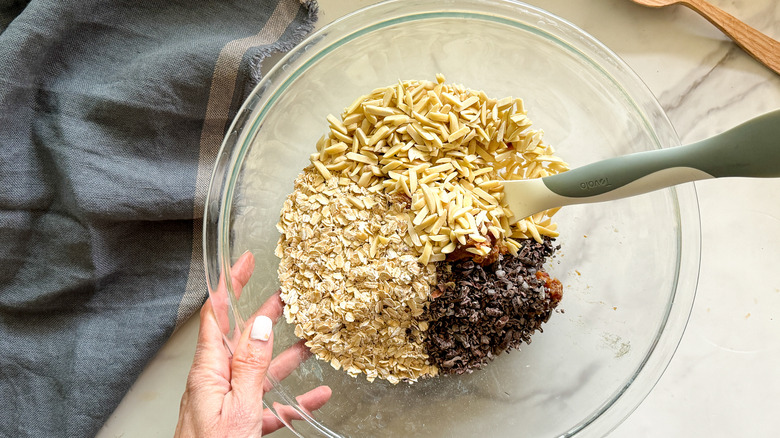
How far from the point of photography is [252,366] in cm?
108

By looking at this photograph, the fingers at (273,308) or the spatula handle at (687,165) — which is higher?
the spatula handle at (687,165)

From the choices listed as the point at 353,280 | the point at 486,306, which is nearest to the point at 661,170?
the point at 486,306

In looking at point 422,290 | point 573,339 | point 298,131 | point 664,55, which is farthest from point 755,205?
point 298,131

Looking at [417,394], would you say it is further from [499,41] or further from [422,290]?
[499,41]

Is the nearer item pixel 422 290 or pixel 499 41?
pixel 422 290

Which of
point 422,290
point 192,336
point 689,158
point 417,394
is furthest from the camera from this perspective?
point 192,336

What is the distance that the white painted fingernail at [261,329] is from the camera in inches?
43.3

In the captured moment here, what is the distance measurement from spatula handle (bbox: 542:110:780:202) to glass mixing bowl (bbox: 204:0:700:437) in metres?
0.31

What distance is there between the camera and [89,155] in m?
1.22

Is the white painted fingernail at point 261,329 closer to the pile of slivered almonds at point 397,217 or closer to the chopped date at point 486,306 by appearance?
the pile of slivered almonds at point 397,217

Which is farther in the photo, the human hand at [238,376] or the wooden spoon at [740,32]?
the wooden spoon at [740,32]

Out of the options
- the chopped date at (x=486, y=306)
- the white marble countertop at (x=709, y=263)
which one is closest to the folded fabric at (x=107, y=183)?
the white marble countertop at (x=709, y=263)

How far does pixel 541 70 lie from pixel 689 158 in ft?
1.61

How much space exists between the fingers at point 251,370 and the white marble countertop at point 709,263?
10.2 inches
